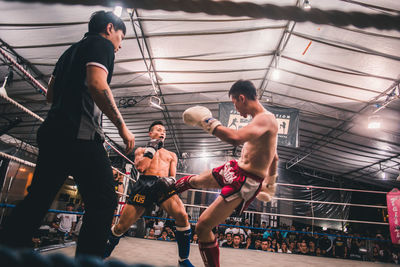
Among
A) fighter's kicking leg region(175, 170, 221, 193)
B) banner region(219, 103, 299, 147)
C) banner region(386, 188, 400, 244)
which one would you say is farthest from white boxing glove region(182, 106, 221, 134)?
banner region(219, 103, 299, 147)

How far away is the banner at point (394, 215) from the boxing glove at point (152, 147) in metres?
3.98

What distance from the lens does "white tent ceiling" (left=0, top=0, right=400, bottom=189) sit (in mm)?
4594

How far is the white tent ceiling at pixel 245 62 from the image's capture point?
4594 millimetres

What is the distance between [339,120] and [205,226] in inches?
312

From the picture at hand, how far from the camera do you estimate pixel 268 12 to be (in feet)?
1.49

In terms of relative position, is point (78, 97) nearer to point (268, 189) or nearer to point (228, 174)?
point (228, 174)

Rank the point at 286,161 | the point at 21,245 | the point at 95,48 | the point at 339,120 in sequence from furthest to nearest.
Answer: the point at 286,161
the point at 339,120
the point at 95,48
the point at 21,245

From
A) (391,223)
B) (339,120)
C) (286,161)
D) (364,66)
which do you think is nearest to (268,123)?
(391,223)

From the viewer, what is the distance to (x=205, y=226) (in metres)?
1.44

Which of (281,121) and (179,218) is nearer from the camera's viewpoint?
(179,218)

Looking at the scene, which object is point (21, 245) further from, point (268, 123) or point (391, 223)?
point (391, 223)

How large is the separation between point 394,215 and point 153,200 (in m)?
4.10

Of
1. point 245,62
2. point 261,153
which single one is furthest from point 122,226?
point 245,62

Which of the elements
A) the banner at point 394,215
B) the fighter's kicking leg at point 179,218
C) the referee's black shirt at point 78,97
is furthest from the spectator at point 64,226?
the banner at point 394,215
